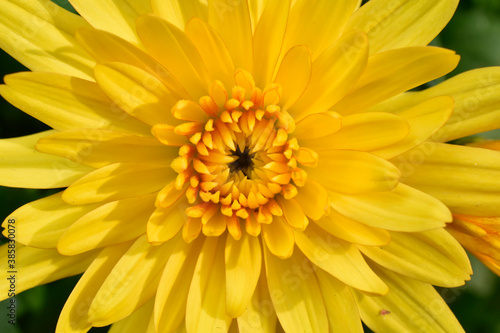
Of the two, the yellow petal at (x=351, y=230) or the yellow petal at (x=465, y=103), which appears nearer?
the yellow petal at (x=351, y=230)

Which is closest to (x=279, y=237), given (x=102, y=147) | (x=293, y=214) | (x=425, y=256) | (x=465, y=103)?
(x=293, y=214)

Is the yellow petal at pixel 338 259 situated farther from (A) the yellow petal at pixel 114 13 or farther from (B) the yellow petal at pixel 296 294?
(A) the yellow petal at pixel 114 13

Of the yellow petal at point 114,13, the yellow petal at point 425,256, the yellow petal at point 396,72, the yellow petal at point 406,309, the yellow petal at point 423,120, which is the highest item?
the yellow petal at point 114,13

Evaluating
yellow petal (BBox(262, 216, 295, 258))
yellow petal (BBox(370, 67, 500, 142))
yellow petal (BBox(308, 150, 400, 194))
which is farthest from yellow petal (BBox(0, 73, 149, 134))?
yellow petal (BBox(370, 67, 500, 142))

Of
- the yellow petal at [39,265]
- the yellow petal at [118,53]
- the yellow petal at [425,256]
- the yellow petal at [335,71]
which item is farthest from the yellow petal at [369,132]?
the yellow petal at [39,265]

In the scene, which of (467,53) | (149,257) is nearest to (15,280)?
(149,257)

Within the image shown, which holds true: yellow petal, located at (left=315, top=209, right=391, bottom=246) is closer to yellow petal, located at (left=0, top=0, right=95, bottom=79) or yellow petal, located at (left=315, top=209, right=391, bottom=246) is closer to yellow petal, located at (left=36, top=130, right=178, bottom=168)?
yellow petal, located at (left=36, top=130, right=178, bottom=168)
